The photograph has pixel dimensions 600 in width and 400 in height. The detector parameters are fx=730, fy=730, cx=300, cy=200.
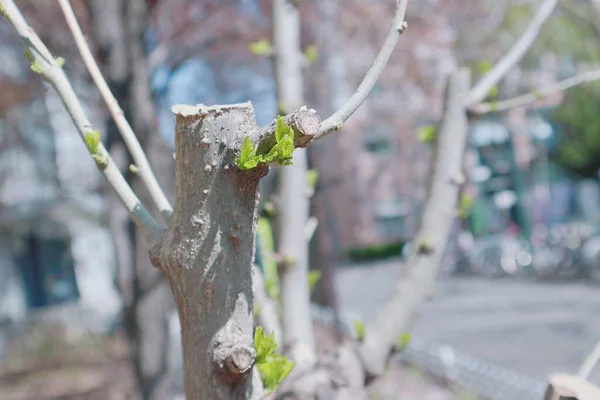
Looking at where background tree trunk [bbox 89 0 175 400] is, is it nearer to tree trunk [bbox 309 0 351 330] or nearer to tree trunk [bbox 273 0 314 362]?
tree trunk [bbox 273 0 314 362]

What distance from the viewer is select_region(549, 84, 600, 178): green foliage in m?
25.0

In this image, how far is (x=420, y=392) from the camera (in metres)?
7.16

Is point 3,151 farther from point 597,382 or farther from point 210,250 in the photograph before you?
point 210,250

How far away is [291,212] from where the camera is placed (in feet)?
8.57

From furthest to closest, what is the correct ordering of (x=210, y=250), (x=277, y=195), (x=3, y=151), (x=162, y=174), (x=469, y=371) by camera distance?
(x=3, y=151)
(x=469, y=371)
(x=162, y=174)
(x=277, y=195)
(x=210, y=250)

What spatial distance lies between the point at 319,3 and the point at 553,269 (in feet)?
32.4

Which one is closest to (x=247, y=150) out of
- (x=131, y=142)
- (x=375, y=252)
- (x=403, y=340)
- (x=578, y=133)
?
(x=131, y=142)

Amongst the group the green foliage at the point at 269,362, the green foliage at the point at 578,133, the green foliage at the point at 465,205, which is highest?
the green foliage at the point at 578,133

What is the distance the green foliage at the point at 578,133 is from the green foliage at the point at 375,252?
7401 mm

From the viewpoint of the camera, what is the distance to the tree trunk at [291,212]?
2.55 metres

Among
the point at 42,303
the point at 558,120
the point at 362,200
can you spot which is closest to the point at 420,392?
the point at 42,303

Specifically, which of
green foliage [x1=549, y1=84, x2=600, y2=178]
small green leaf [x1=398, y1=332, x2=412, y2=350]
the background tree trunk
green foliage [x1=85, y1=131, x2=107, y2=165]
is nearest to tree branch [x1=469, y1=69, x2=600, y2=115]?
small green leaf [x1=398, y1=332, x2=412, y2=350]

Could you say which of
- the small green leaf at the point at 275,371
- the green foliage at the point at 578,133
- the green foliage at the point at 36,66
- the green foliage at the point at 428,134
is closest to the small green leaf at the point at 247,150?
the small green leaf at the point at 275,371

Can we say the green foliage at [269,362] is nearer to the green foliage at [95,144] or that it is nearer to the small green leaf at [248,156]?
the small green leaf at [248,156]
